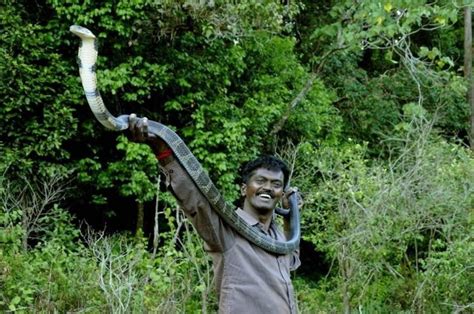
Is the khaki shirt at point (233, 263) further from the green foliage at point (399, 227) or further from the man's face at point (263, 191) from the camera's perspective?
the green foliage at point (399, 227)


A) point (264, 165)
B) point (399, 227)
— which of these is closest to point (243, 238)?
point (264, 165)

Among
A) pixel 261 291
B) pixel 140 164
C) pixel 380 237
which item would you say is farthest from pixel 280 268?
pixel 140 164

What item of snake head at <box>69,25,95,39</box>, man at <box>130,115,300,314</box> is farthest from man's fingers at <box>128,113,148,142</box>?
snake head at <box>69,25,95,39</box>

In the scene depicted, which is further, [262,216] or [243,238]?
[262,216]

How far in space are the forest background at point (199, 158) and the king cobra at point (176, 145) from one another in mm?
3074

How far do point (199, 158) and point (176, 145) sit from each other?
244 inches

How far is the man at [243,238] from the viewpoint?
2268 millimetres

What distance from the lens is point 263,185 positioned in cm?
261

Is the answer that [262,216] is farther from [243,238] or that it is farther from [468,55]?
[468,55]

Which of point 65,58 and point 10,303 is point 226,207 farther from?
point 65,58

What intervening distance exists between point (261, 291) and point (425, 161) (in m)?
5.29

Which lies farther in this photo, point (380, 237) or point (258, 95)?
point (258, 95)

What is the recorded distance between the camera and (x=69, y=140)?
8508 millimetres

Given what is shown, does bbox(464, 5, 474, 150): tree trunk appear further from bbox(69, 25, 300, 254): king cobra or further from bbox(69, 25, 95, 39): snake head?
bbox(69, 25, 95, 39): snake head
